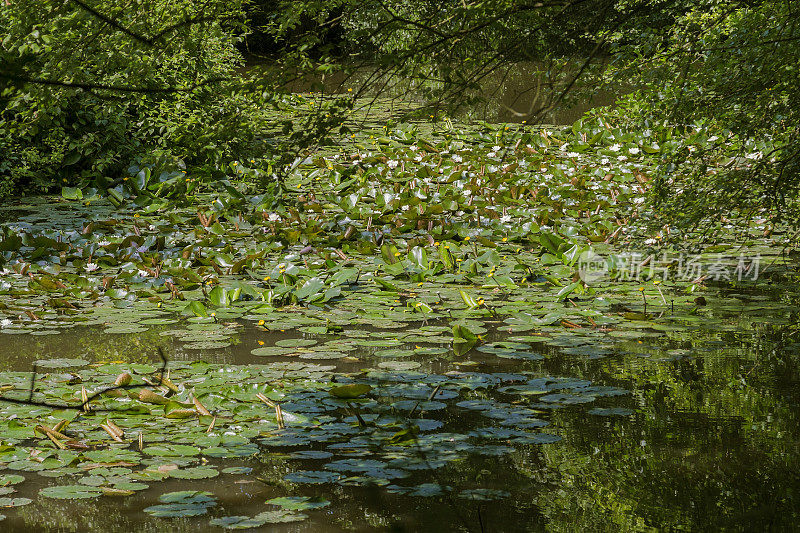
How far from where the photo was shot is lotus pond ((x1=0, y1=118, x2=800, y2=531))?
282cm

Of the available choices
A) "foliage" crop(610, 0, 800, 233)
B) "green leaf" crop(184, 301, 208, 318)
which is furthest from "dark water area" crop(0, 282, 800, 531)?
"foliage" crop(610, 0, 800, 233)

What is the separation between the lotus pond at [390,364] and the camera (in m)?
2.82

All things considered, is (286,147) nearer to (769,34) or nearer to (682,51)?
(682,51)

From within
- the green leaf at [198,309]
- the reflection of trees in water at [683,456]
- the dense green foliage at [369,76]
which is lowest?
the reflection of trees in water at [683,456]

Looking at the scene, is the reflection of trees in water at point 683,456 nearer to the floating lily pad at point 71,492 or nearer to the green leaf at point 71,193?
the floating lily pad at point 71,492

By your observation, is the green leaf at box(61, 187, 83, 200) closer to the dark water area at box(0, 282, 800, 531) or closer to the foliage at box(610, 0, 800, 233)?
the dark water area at box(0, 282, 800, 531)

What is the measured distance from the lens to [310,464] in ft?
9.98

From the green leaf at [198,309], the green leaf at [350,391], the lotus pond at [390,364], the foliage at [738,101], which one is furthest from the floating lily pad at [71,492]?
the foliage at [738,101]

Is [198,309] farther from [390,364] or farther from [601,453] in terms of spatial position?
[601,453]

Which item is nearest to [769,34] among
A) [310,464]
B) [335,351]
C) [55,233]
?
[335,351]

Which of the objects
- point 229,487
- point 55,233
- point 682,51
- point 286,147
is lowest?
point 229,487

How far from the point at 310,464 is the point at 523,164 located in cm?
597

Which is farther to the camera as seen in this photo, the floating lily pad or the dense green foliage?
the dense green foliage

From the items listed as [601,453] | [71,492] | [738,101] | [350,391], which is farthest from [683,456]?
[738,101]
